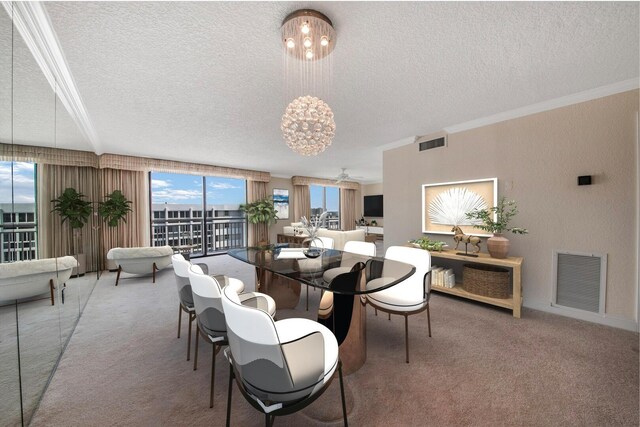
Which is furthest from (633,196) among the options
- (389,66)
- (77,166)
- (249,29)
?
(77,166)

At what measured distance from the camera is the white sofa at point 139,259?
3.79 meters

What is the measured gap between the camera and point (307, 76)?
212 cm

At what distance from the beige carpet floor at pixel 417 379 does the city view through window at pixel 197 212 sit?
3697 millimetres

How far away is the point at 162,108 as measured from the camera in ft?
8.99

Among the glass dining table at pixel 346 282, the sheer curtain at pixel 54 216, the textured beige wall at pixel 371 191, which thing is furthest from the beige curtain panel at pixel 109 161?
the textured beige wall at pixel 371 191

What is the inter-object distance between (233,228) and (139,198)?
8.43 feet

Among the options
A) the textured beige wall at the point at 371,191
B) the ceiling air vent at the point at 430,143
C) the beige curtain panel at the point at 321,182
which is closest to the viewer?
the ceiling air vent at the point at 430,143

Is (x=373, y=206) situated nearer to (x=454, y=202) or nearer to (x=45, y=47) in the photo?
(x=454, y=202)

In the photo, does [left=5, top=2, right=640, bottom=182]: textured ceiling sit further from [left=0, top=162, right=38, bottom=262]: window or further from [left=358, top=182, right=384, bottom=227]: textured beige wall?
[left=358, top=182, right=384, bottom=227]: textured beige wall

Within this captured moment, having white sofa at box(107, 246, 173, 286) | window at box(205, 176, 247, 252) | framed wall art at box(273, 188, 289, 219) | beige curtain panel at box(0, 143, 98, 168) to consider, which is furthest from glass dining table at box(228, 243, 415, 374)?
framed wall art at box(273, 188, 289, 219)

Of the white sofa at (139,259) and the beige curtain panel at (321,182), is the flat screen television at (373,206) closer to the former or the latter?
the beige curtain panel at (321,182)

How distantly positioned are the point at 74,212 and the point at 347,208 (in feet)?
26.3

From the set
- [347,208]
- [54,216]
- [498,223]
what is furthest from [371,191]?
[54,216]

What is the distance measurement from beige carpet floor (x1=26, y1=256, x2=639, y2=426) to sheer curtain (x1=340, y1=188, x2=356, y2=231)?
23.5ft
